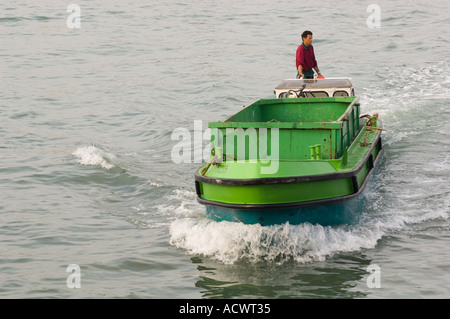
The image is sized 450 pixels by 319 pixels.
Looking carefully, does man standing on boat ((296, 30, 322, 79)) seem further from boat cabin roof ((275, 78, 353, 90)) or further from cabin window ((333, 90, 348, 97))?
cabin window ((333, 90, 348, 97))

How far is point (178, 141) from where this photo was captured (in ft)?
49.9

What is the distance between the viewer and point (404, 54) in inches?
919

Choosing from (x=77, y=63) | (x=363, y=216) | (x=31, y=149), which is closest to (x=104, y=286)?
(x=363, y=216)

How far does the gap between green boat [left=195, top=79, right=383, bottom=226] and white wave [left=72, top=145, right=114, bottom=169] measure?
325 centimetres

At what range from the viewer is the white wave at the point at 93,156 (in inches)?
516

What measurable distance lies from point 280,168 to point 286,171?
0.08m

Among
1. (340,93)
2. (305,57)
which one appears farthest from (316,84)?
(305,57)

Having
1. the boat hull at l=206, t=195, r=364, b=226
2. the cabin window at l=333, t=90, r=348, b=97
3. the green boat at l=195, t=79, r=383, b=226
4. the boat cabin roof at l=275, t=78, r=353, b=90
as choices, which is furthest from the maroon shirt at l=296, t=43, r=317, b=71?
the boat hull at l=206, t=195, r=364, b=226

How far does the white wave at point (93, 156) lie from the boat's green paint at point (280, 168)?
3327 mm

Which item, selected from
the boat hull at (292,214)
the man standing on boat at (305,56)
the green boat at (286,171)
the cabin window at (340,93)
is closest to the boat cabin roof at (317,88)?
the cabin window at (340,93)

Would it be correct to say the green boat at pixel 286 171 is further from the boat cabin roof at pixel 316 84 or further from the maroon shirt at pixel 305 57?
the maroon shirt at pixel 305 57

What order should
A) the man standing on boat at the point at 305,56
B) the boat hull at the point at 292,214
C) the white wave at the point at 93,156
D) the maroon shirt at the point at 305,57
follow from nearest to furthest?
the boat hull at the point at 292,214 → the white wave at the point at 93,156 → the man standing on boat at the point at 305,56 → the maroon shirt at the point at 305,57

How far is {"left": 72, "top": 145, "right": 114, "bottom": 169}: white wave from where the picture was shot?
13.1 metres

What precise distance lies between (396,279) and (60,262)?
4.18 metres
